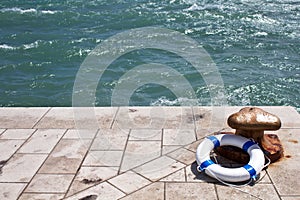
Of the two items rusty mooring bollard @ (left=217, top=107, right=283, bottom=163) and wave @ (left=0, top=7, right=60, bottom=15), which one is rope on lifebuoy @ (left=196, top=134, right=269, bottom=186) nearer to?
rusty mooring bollard @ (left=217, top=107, right=283, bottom=163)

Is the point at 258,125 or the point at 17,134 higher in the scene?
the point at 258,125

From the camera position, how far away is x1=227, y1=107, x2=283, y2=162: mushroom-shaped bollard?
13.7 feet

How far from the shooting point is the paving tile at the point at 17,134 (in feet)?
16.6

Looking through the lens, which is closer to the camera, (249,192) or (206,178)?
(249,192)

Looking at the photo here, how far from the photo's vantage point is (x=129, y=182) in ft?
13.2

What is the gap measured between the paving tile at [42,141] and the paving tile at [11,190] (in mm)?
708

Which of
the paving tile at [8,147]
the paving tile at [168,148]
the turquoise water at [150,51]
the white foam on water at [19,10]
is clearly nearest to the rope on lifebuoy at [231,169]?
the paving tile at [168,148]

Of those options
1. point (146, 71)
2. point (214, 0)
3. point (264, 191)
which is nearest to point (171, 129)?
point (264, 191)

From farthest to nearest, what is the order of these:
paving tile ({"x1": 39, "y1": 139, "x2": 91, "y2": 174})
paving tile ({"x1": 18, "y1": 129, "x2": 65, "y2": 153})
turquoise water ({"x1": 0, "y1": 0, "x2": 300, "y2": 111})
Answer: turquoise water ({"x1": 0, "y1": 0, "x2": 300, "y2": 111}) < paving tile ({"x1": 18, "y1": 129, "x2": 65, "y2": 153}) < paving tile ({"x1": 39, "y1": 139, "x2": 91, "y2": 174})

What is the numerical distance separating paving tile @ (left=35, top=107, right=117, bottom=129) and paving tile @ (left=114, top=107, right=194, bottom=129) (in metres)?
0.17

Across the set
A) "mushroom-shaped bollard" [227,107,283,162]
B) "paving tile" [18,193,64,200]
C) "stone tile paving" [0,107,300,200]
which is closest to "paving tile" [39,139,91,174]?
"stone tile paving" [0,107,300,200]

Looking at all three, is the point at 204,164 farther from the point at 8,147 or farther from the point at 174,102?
the point at 174,102

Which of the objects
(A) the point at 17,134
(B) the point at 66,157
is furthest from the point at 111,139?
(A) the point at 17,134

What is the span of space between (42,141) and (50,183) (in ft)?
3.27
